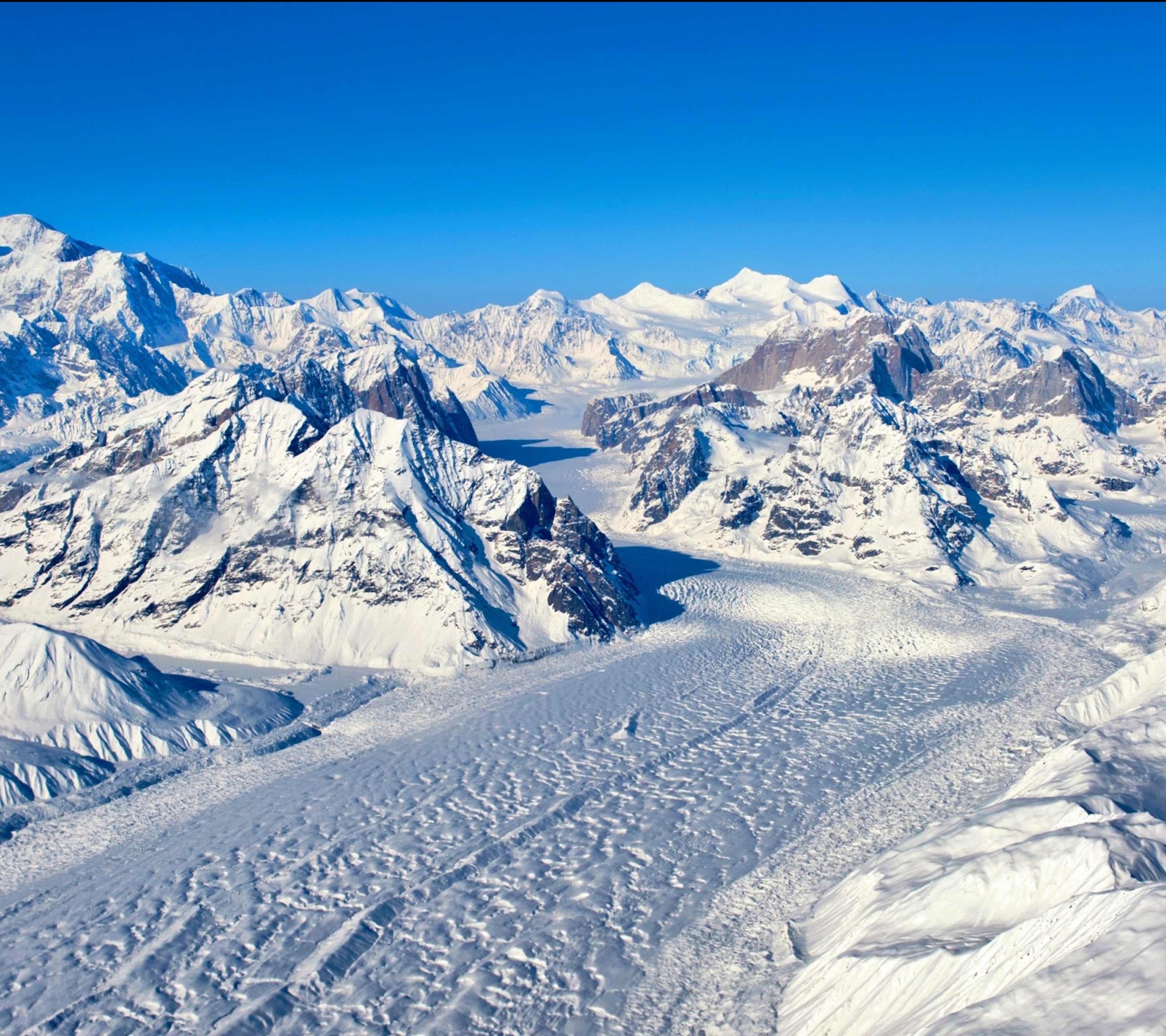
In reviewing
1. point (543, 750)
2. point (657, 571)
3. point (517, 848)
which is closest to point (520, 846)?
point (517, 848)

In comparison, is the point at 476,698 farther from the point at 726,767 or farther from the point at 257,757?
the point at 726,767

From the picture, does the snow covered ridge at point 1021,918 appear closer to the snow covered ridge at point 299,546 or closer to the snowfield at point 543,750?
the snowfield at point 543,750

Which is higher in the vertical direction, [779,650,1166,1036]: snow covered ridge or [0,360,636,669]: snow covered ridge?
[0,360,636,669]: snow covered ridge

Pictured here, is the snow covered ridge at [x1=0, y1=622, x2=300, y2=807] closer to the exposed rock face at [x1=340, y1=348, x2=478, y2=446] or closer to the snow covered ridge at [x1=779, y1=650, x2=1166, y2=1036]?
the snow covered ridge at [x1=779, y1=650, x2=1166, y2=1036]

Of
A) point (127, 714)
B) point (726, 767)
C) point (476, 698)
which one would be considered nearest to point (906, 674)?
point (726, 767)

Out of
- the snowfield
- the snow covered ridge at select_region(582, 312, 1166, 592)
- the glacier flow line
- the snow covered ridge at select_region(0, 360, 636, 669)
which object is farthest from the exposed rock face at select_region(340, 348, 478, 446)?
the glacier flow line

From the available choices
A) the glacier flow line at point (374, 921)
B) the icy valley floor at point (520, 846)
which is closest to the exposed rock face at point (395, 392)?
the icy valley floor at point (520, 846)
